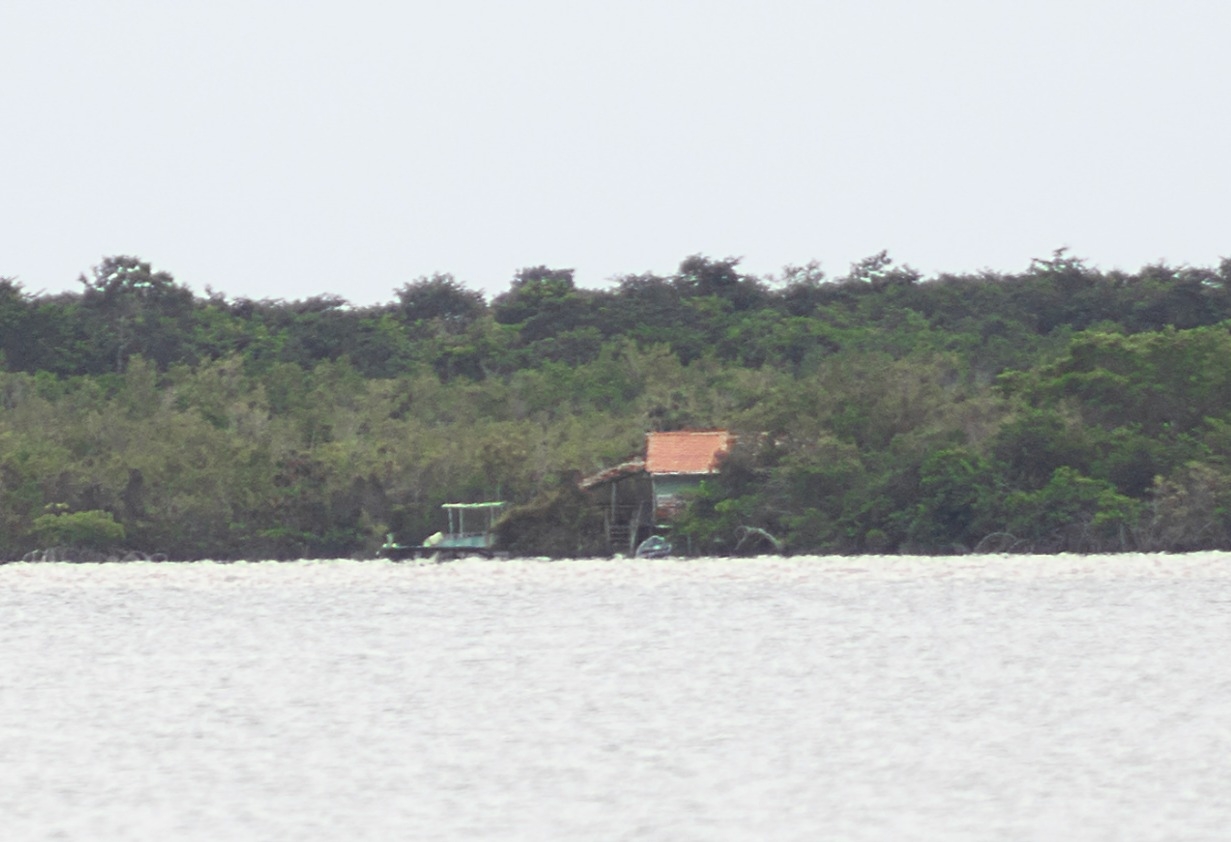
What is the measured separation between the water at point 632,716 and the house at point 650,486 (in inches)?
422

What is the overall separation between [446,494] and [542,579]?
1211 centimetres

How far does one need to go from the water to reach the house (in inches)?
422

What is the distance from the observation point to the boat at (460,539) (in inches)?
1606

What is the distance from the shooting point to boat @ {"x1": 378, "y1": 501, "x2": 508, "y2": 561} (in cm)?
4078

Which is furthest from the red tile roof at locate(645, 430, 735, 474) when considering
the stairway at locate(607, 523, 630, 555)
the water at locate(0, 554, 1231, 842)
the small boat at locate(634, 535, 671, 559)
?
the water at locate(0, 554, 1231, 842)

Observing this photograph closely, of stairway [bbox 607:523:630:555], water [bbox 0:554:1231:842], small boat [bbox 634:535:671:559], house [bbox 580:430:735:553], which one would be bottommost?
water [bbox 0:554:1231:842]

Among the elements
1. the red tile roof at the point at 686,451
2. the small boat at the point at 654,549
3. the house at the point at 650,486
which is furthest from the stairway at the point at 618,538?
the red tile roof at the point at 686,451

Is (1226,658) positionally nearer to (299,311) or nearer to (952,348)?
(952,348)

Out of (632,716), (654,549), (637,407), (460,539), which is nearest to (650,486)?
(654,549)

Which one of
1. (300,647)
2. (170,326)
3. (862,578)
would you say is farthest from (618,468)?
(170,326)

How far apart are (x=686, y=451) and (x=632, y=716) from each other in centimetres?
2576

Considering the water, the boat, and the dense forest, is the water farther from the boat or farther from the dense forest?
the boat

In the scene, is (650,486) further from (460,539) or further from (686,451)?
(460,539)

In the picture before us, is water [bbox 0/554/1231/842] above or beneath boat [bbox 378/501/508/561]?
beneath
